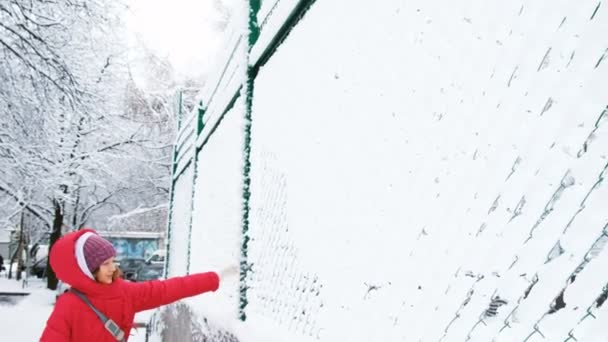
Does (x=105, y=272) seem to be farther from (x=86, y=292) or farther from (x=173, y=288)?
(x=173, y=288)

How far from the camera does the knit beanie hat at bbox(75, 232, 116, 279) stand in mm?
2588

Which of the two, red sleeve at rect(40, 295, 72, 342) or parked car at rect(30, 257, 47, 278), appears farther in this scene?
parked car at rect(30, 257, 47, 278)

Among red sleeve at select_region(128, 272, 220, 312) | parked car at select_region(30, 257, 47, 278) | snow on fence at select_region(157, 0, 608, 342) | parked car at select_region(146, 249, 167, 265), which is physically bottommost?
parked car at select_region(30, 257, 47, 278)

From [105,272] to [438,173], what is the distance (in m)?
1.98

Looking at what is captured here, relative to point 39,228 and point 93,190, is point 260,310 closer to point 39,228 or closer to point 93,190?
point 93,190

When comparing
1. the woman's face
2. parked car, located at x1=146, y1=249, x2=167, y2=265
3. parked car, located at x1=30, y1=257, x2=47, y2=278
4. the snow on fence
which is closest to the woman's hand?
the snow on fence

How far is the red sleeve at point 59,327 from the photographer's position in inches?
98.1

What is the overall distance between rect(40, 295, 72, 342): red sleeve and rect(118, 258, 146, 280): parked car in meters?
20.6

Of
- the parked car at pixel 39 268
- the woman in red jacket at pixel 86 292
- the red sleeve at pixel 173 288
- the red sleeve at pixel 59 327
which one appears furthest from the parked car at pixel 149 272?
the red sleeve at pixel 59 327

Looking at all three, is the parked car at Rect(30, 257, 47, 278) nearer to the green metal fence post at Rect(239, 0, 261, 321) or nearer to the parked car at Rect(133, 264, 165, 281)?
the parked car at Rect(133, 264, 165, 281)

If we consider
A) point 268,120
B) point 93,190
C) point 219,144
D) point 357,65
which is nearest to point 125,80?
point 93,190

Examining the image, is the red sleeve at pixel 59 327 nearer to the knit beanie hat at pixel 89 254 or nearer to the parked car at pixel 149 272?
the knit beanie hat at pixel 89 254

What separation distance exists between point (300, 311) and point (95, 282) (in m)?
1.11

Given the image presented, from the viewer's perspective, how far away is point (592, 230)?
2.58ft
